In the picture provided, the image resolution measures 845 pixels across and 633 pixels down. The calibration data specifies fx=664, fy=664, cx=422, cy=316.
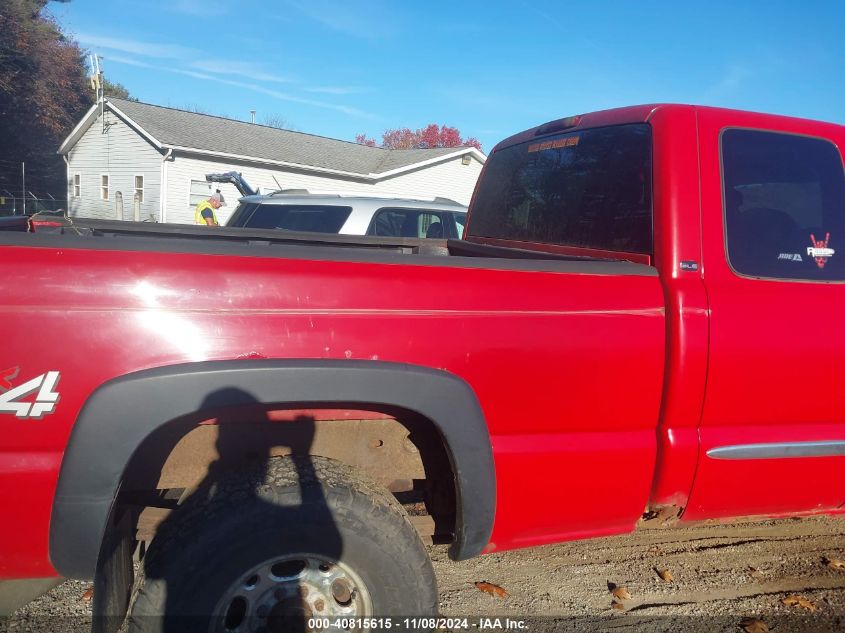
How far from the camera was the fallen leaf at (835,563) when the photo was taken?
3512 millimetres

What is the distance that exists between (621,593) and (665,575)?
0.33 meters

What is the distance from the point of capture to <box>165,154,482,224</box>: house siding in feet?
76.8

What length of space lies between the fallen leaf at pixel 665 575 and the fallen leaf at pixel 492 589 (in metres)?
0.83

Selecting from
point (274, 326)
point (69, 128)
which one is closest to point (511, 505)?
point (274, 326)

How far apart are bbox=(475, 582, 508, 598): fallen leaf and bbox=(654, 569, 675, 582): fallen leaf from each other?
0.83 meters

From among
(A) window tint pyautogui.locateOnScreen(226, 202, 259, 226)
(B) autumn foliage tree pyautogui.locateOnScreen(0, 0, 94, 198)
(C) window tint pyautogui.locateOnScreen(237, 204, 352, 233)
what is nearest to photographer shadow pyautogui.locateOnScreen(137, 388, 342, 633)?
(C) window tint pyautogui.locateOnScreen(237, 204, 352, 233)

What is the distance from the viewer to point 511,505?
2346mm

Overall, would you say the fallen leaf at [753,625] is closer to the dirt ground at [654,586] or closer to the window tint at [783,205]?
the dirt ground at [654,586]

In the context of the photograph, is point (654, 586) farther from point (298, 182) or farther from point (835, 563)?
point (298, 182)

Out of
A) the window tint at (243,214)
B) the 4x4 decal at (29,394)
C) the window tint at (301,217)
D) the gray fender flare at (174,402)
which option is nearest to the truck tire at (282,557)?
the gray fender flare at (174,402)

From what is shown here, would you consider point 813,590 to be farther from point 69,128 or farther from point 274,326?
point 69,128

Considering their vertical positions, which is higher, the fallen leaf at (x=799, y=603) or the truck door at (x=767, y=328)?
the truck door at (x=767, y=328)

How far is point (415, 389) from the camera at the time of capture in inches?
82.7

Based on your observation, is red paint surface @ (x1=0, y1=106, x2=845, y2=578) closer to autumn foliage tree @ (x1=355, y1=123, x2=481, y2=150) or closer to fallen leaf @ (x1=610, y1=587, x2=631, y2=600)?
fallen leaf @ (x1=610, y1=587, x2=631, y2=600)
